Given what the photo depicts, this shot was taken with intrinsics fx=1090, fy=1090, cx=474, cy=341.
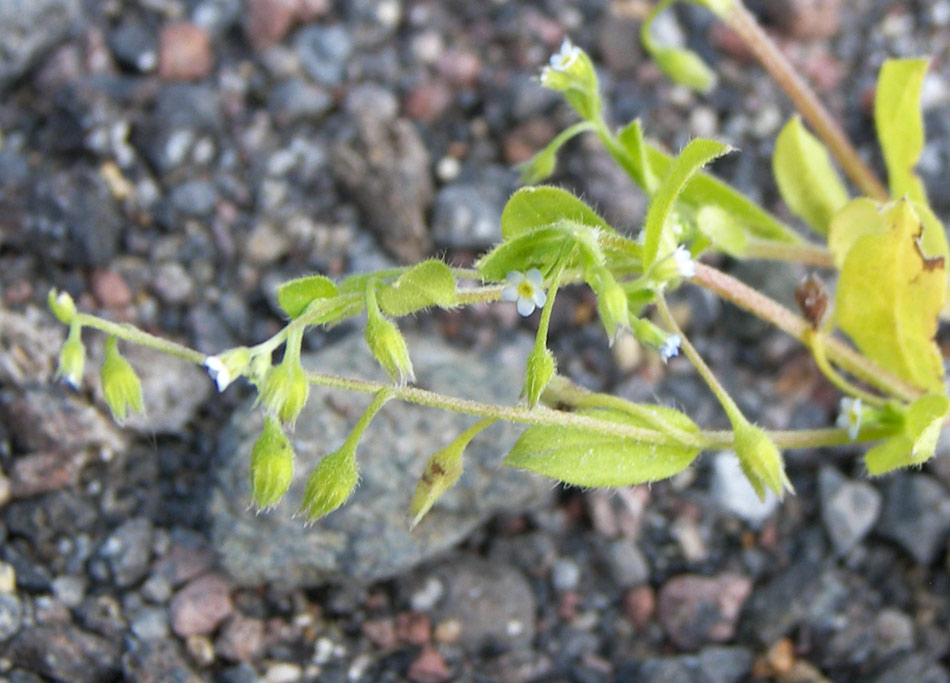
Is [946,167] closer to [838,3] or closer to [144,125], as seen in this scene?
[838,3]

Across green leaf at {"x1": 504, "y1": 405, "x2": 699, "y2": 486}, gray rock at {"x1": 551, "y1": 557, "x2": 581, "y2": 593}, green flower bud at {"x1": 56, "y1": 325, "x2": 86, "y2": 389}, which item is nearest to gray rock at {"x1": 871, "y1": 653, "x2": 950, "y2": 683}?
gray rock at {"x1": 551, "y1": 557, "x2": 581, "y2": 593}

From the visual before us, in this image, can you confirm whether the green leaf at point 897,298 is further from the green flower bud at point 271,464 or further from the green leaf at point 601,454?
the green flower bud at point 271,464

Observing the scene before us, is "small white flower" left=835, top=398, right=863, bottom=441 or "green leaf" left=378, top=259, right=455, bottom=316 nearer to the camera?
"green leaf" left=378, top=259, right=455, bottom=316

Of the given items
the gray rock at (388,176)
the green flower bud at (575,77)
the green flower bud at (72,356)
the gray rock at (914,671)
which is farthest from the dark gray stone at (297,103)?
the gray rock at (914,671)

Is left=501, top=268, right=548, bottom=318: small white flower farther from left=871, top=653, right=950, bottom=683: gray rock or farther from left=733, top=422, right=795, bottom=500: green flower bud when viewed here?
left=871, top=653, right=950, bottom=683: gray rock

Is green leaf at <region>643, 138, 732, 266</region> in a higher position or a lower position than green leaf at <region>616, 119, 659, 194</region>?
lower

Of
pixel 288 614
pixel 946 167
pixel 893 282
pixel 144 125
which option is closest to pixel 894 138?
pixel 893 282
